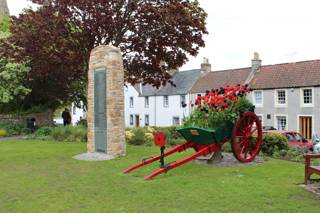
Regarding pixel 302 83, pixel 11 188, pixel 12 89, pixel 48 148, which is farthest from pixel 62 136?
pixel 302 83

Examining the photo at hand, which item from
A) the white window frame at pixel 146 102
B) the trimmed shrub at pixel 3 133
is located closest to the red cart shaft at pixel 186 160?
the trimmed shrub at pixel 3 133

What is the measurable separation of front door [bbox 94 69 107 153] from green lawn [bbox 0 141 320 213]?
4.52 ft

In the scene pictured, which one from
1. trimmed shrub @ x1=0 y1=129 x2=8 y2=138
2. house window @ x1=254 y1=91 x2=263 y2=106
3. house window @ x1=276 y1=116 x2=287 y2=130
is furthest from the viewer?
house window @ x1=254 y1=91 x2=263 y2=106

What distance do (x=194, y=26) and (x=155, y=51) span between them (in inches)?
96.4

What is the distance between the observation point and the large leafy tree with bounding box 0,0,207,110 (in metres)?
17.4

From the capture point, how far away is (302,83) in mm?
30688

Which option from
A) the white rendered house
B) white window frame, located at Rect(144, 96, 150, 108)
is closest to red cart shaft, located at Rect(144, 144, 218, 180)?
the white rendered house

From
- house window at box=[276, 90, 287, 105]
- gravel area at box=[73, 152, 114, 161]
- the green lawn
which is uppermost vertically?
house window at box=[276, 90, 287, 105]

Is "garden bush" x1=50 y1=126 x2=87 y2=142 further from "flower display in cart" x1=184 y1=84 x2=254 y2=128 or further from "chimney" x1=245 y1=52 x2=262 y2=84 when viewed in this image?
"chimney" x1=245 y1=52 x2=262 y2=84

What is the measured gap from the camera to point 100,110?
39.4ft

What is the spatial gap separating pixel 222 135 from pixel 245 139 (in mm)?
877

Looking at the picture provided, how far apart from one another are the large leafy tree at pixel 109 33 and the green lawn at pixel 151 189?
8879 millimetres

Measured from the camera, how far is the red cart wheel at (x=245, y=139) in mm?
9336

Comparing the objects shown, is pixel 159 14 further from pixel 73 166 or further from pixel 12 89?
pixel 12 89
